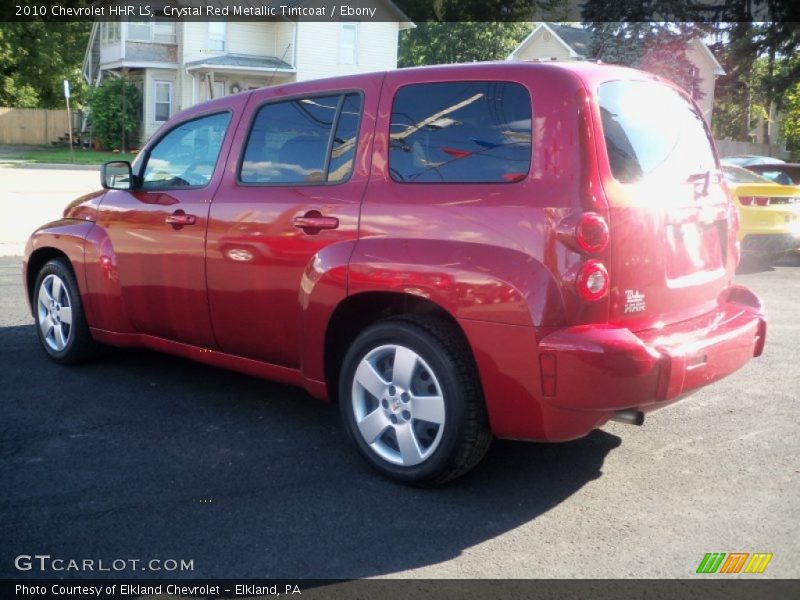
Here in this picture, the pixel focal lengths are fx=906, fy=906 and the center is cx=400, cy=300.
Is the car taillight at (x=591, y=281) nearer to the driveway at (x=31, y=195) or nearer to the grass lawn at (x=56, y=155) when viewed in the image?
the driveway at (x=31, y=195)

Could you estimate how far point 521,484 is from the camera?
13.9 feet

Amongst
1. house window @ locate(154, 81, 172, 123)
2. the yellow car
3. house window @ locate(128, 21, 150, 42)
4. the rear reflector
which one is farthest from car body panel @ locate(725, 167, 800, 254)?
house window @ locate(128, 21, 150, 42)

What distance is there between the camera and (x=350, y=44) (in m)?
37.9

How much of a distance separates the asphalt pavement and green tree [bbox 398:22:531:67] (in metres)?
44.2

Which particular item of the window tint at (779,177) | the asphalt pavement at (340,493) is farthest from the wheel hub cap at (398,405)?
the window tint at (779,177)

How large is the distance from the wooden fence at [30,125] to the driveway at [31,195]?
15.3 m

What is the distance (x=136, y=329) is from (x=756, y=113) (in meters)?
64.3

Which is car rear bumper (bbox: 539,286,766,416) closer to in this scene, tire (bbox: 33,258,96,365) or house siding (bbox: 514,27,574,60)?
tire (bbox: 33,258,96,365)

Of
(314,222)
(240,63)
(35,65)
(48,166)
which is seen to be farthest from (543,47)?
(314,222)

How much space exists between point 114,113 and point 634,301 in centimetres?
3766

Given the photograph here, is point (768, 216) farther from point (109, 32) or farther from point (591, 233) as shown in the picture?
point (109, 32)

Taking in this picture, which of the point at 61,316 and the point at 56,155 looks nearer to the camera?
the point at 61,316

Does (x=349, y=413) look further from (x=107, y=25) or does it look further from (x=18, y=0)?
(x=18, y=0)

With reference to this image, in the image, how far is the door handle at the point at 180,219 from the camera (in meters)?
5.10
